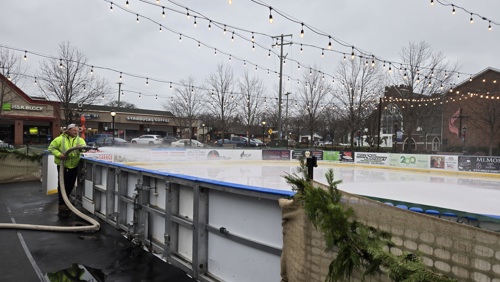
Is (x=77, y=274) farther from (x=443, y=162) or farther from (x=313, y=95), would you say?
(x=313, y=95)

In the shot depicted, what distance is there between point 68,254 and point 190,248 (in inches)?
75.9

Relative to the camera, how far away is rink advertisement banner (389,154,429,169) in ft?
55.9

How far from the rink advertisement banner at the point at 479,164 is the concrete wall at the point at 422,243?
1603 cm

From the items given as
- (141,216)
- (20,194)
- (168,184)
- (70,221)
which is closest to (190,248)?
(168,184)

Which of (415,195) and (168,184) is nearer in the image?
(168,184)

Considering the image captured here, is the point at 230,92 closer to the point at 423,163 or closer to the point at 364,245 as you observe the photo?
the point at 423,163

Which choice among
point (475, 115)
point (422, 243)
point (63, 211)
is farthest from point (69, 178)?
point (475, 115)

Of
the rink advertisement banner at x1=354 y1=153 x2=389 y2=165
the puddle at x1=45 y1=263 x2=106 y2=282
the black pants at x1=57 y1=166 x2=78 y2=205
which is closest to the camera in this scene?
the puddle at x1=45 y1=263 x2=106 y2=282

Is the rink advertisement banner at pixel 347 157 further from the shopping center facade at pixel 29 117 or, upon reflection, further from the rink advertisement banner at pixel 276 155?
the shopping center facade at pixel 29 117

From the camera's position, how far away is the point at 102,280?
375cm

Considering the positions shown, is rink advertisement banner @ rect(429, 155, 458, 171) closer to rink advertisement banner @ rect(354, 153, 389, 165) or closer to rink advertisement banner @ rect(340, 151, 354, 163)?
rink advertisement banner @ rect(354, 153, 389, 165)

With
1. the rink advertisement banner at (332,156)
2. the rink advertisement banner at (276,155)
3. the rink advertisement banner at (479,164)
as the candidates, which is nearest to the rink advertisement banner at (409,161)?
the rink advertisement banner at (479,164)

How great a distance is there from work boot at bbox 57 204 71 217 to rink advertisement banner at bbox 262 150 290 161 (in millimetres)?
15346

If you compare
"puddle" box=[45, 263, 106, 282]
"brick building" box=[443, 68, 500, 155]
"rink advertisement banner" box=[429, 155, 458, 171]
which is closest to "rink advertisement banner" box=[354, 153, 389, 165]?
"rink advertisement banner" box=[429, 155, 458, 171]
